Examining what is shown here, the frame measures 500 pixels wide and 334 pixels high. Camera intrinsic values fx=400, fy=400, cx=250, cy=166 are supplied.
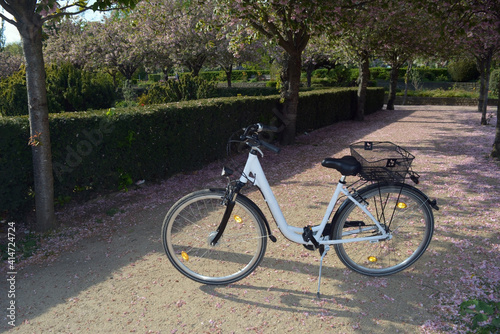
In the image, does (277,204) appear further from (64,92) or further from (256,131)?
(64,92)

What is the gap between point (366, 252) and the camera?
4.00 metres

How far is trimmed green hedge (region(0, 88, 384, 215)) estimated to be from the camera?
480 cm

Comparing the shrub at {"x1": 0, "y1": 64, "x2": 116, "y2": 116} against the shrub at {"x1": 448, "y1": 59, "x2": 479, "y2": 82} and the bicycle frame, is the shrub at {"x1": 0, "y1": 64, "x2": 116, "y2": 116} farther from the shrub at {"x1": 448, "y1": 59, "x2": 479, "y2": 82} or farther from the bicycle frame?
the shrub at {"x1": 448, "y1": 59, "x2": 479, "y2": 82}

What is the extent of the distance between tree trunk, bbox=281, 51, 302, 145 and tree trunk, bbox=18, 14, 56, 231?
7074mm

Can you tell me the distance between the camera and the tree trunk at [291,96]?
419 inches

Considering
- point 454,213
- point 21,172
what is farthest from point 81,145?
point 454,213

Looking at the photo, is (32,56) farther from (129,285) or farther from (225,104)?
(225,104)

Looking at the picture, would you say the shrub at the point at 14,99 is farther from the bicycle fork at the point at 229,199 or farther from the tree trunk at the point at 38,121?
the bicycle fork at the point at 229,199

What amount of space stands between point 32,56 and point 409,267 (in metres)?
4.63

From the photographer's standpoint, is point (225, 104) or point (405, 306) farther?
point (225, 104)

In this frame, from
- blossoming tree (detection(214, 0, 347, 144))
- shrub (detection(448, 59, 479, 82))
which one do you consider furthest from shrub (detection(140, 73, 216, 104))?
shrub (detection(448, 59, 479, 82))

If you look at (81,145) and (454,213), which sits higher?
(81,145)

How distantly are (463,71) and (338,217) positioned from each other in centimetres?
3783

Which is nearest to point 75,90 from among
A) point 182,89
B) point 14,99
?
point 14,99
